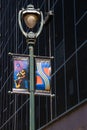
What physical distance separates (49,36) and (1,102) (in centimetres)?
1667

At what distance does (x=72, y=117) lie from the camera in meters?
20.0

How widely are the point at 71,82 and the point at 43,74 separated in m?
8.57

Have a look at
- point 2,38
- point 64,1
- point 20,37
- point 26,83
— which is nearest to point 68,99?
point 64,1

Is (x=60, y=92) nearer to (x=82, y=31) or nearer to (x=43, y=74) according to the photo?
(x=82, y=31)

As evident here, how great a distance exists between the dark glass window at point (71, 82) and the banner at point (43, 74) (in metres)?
7.61

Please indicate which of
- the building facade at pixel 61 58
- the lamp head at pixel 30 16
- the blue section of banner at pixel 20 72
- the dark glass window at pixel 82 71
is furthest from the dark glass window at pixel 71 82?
the lamp head at pixel 30 16

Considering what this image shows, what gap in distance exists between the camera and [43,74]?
12617 mm

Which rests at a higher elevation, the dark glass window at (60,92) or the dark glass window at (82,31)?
the dark glass window at (82,31)

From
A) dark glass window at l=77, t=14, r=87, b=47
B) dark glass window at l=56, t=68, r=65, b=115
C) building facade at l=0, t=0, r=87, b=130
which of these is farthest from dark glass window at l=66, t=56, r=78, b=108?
dark glass window at l=77, t=14, r=87, b=47

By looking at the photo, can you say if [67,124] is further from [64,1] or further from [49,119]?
[64,1]

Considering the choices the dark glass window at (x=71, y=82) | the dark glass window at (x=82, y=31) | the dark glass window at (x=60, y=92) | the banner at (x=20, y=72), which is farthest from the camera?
the dark glass window at (x=60, y=92)

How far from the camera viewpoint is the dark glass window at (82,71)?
19080 millimetres

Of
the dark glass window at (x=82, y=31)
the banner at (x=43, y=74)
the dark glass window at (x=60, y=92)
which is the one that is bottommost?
the dark glass window at (x=60, y=92)

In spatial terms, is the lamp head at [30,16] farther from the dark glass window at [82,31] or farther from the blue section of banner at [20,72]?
the dark glass window at [82,31]
